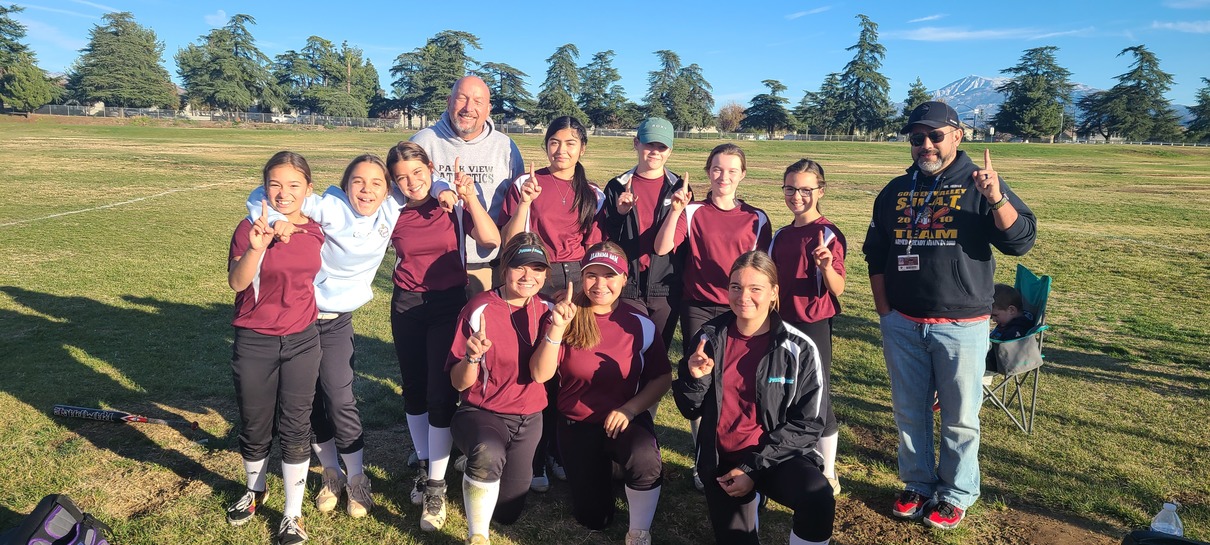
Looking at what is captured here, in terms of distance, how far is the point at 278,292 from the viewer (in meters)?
3.34

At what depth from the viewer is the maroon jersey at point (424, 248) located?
388 centimetres

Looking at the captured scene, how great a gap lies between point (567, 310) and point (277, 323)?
4.74 feet

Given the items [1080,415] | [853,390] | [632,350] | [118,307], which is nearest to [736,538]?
[632,350]

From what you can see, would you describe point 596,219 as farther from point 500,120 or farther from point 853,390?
point 500,120

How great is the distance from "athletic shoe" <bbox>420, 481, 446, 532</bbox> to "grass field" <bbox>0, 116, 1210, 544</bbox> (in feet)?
0.26

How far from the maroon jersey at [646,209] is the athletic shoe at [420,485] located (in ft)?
5.87

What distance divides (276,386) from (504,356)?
1.16 meters

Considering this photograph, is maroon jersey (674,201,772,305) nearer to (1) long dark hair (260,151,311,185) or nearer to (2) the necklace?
(2) the necklace

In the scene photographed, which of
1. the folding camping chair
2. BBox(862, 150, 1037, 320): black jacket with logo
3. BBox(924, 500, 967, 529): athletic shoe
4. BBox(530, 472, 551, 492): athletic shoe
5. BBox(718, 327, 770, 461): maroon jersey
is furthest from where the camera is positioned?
the folding camping chair

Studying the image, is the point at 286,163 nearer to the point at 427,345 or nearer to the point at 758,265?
the point at 427,345

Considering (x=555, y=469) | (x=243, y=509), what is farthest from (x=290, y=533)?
(x=555, y=469)

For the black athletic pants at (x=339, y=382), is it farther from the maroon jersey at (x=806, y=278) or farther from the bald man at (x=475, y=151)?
the maroon jersey at (x=806, y=278)

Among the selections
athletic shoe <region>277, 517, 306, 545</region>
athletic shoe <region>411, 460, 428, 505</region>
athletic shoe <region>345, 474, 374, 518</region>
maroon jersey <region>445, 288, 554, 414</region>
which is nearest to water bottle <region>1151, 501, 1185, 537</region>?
maroon jersey <region>445, 288, 554, 414</region>

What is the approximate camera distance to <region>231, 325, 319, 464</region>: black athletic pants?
3.34 meters
